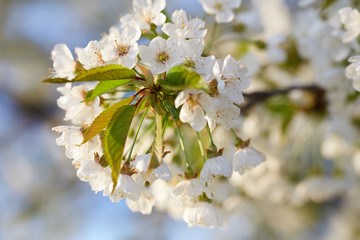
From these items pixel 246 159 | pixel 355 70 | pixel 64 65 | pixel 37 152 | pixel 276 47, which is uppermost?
pixel 64 65

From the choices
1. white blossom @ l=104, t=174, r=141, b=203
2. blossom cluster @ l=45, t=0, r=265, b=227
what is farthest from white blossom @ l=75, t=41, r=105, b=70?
white blossom @ l=104, t=174, r=141, b=203

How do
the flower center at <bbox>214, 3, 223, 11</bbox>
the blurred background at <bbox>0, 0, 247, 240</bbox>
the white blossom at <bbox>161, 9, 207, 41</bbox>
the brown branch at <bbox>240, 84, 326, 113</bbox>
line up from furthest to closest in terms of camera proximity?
the blurred background at <bbox>0, 0, 247, 240</bbox> < the brown branch at <bbox>240, 84, 326, 113</bbox> < the flower center at <bbox>214, 3, 223, 11</bbox> < the white blossom at <bbox>161, 9, 207, 41</bbox>

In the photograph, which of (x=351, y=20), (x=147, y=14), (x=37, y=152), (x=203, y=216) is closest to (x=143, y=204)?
A: (x=203, y=216)

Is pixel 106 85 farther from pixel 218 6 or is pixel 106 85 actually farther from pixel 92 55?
pixel 218 6

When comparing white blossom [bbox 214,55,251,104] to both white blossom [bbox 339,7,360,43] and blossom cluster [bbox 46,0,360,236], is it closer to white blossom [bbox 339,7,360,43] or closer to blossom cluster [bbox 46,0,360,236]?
blossom cluster [bbox 46,0,360,236]

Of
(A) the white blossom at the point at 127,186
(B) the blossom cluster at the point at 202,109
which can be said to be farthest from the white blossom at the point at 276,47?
(A) the white blossom at the point at 127,186

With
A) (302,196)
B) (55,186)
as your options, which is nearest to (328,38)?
(302,196)
